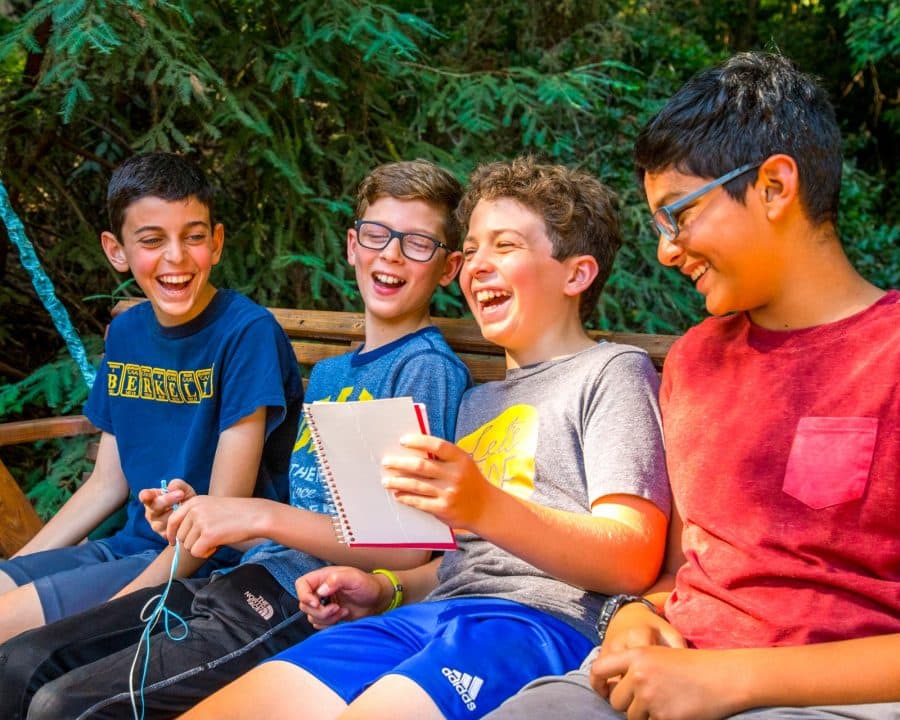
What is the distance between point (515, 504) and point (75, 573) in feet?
5.00

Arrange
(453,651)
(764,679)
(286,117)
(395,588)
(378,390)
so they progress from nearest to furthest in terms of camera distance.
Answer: (764,679) < (453,651) < (395,588) < (378,390) < (286,117)

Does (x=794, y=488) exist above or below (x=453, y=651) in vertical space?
above

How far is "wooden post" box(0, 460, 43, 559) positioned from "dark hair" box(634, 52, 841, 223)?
2432mm

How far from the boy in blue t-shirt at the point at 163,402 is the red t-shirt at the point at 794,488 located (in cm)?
130

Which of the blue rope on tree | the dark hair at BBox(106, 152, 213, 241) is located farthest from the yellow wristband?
the blue rope on tree

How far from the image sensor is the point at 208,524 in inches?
86.0

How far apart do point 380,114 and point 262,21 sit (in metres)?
0.80

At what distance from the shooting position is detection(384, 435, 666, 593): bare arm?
1617 millimetres

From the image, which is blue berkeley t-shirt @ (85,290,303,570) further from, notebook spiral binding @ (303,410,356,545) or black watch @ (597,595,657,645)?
black watch @ (597,595,657,645)

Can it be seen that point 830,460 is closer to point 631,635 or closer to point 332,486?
point 631,635

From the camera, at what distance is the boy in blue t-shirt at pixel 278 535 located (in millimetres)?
2178

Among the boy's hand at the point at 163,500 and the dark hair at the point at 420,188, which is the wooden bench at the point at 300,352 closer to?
the dark hair at the point at 420,188

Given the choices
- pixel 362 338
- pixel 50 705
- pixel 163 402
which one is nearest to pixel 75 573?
pixel 163 402

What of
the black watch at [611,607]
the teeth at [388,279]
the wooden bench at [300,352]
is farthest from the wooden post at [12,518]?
the black watch at [611,607]
